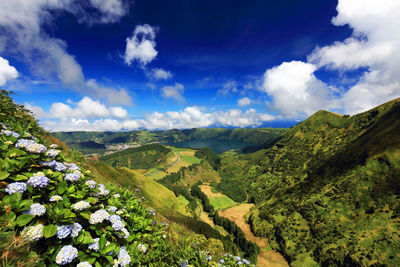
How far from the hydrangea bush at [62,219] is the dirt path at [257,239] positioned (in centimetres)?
12365

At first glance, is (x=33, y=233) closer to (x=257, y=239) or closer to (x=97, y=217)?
(x=97, y=217)

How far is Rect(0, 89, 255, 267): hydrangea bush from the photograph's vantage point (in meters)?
3.54

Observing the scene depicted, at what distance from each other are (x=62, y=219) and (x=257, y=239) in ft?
495

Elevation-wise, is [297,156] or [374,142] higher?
[374,142]

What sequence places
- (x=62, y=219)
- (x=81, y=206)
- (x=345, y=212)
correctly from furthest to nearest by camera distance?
(x=345, y=212) → (x=81, y=206) → (x=62, y=219)

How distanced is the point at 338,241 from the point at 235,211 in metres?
85.1

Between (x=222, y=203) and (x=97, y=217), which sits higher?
(x=97, y=217)

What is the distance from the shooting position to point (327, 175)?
409 ft

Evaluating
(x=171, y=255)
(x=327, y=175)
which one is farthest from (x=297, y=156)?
(x=171, y=255)

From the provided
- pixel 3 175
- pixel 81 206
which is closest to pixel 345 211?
pixel 81 206

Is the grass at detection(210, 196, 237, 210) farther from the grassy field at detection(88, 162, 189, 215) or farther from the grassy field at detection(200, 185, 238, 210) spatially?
the grassy field at detection(88, 162, 189, 215)

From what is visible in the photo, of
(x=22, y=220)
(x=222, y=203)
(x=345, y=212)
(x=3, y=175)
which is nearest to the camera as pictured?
(x=22, y=220)

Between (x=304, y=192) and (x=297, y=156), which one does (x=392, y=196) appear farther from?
(x=297, y=156)

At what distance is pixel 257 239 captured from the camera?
118438mm
